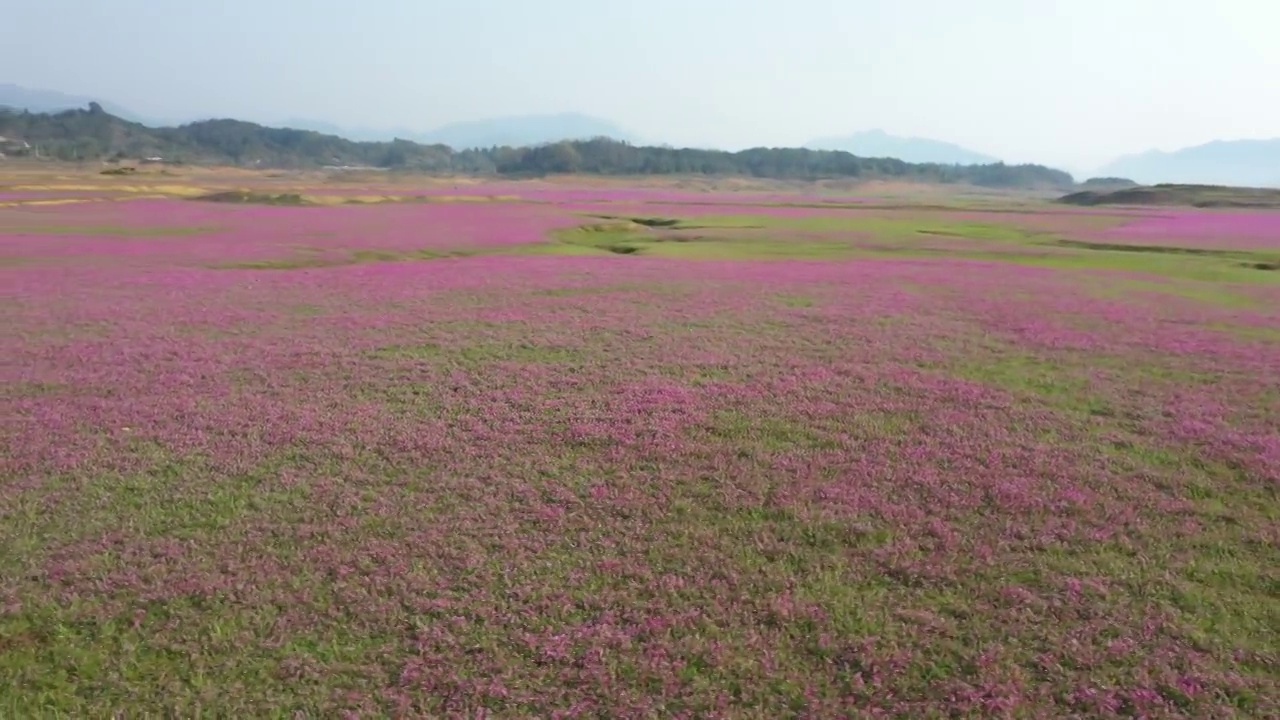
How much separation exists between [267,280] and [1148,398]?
28.1 meters

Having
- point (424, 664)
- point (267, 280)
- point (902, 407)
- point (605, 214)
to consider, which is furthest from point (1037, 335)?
point (605, 214)

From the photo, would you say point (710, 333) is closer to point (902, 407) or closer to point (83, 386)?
point (902, 407)

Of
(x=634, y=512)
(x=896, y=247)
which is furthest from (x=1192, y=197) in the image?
(x=634, y=512)

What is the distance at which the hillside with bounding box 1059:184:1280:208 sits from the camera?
315ft

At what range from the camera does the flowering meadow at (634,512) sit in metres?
7.08

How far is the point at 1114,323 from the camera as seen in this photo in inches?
896

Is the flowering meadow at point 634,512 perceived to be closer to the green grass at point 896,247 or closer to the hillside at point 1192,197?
the green grass at point 896,247

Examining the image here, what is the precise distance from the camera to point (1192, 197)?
104 meters

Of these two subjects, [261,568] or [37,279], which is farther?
[37,279]

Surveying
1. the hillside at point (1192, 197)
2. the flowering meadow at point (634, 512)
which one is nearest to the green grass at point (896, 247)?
the flowering meadow at point (634, 512)

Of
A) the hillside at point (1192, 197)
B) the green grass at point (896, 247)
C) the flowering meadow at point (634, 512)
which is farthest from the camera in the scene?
the hillside at point (1192, 197)

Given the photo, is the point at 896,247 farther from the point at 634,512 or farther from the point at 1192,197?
the point at 1192,197

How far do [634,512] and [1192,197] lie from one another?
121 meters

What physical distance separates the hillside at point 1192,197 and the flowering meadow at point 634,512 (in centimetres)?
9155
